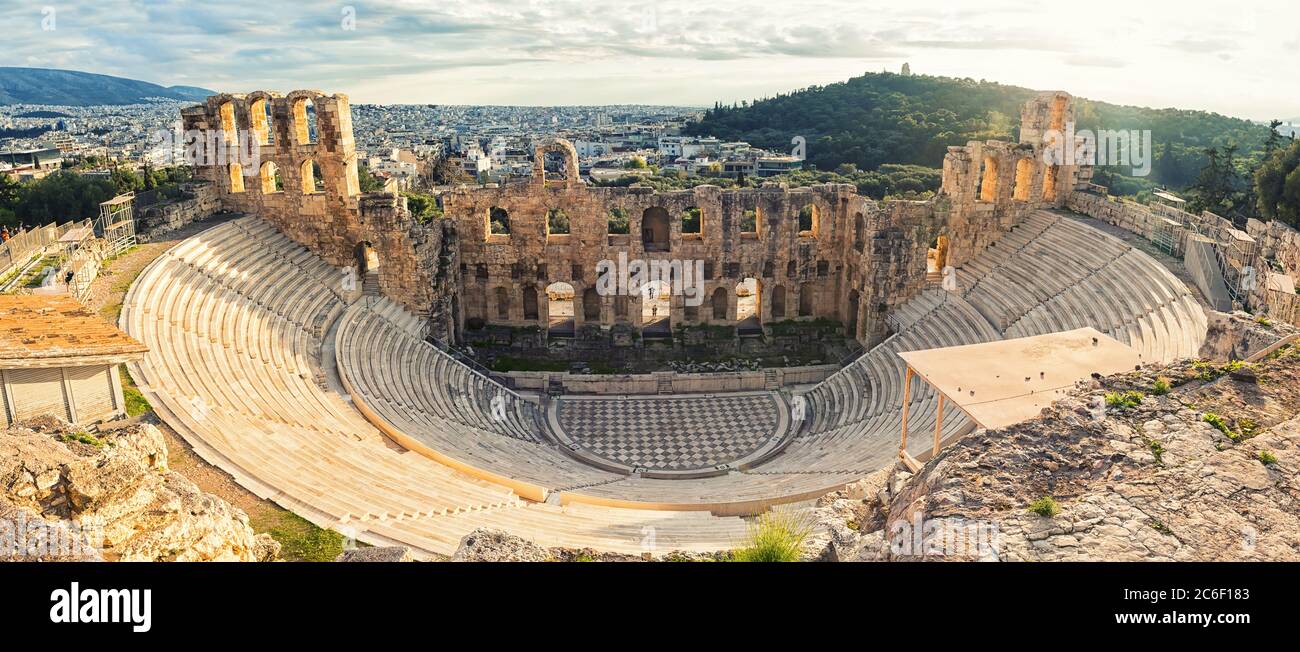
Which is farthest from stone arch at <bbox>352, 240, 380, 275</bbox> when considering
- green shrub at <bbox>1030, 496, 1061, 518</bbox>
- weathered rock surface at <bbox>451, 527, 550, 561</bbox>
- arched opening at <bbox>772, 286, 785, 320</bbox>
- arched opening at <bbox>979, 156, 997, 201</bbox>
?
green shrub at <bbox>1030, 496, 1061, 518</bbox>

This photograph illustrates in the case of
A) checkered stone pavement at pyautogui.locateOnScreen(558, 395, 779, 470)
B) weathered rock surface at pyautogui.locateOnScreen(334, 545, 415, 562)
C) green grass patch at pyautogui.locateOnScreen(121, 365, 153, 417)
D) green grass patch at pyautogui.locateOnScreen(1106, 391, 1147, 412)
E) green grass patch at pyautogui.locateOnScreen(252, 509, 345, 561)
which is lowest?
checkered stone pavement at pyautogui.locateOnScreen(558, 395, 779, 470)

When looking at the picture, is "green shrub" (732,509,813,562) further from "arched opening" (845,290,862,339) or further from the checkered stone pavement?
"arched opening" (845,290,862,339)

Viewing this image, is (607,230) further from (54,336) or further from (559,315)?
(54,336)

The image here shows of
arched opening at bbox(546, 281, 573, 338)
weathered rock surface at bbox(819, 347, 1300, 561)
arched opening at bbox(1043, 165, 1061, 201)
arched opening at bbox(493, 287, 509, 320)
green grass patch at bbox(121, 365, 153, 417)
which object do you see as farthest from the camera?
arched opening at bbox(493, 287, 509, 320)
